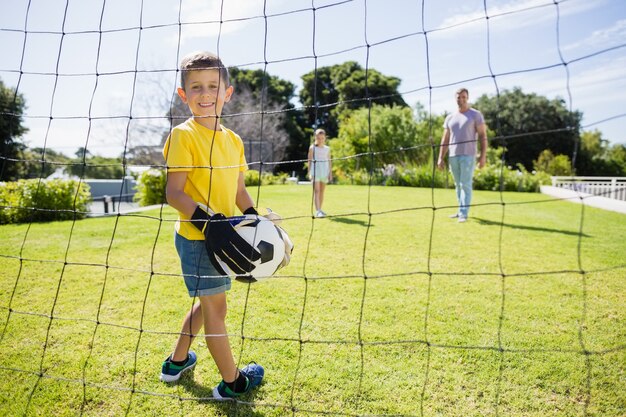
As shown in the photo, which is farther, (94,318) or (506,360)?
(94,318)

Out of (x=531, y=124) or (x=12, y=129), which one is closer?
(x=12, y=129)

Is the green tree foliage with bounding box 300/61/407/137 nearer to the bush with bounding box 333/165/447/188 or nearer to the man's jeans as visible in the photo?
the bush with bounding box 333/165/447/188

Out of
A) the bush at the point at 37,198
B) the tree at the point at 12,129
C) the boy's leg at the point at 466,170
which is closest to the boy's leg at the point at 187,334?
the boy's leg at the point at 466,170

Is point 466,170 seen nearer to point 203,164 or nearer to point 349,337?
point 349,337

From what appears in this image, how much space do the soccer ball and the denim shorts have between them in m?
0.09

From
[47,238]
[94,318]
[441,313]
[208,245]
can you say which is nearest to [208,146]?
[208,245]

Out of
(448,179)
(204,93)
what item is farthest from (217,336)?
(448,179)

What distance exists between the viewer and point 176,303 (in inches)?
102

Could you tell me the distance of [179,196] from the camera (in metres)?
1.53

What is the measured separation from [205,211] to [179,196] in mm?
118

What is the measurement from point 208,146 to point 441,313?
169cm

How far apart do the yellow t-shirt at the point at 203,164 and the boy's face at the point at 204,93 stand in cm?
5

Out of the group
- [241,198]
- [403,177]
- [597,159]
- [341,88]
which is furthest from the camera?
[341,88]

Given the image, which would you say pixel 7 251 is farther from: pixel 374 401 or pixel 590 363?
pixel 590 363
